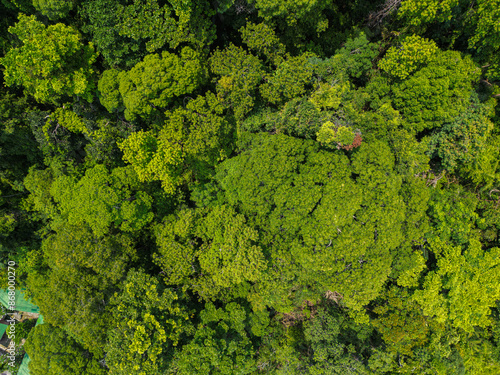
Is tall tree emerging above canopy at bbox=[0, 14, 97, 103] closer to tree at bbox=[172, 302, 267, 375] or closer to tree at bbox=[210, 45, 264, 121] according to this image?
tree at bbox=[210, 45, 264, 121]

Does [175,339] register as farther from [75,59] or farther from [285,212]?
[75,59]

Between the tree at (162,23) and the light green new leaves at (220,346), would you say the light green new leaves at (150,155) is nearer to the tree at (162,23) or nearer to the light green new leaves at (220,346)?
the tree at (162,23)

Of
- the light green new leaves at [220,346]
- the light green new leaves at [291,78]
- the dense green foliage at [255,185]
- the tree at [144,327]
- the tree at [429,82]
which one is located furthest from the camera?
the light green new leaves at [291,78]

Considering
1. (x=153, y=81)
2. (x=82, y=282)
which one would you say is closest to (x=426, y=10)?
(x=153, y=81)

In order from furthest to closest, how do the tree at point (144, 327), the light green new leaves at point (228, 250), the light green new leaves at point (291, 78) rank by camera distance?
the light green new leaves at point (291, 78), the light green new leaves at point (228, 250), the tree at point (144, 327)

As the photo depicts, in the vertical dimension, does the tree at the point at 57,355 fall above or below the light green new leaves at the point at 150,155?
below

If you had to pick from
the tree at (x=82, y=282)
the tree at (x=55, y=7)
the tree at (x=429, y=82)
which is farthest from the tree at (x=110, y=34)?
the tree at (x=429, y=82)

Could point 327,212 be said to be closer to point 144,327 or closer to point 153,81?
point 144,327

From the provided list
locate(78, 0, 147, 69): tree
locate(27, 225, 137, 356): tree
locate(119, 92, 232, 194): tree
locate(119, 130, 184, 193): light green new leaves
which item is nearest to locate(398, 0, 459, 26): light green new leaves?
locate(119, 92, 232, 194): tree
